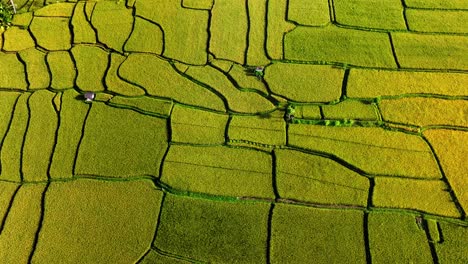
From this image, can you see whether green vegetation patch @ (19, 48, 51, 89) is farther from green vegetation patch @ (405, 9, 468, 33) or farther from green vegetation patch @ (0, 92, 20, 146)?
green vegetation patch @ (405, 9, 468, 33)

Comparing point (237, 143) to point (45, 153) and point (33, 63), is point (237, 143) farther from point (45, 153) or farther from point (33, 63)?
point (33, 63)

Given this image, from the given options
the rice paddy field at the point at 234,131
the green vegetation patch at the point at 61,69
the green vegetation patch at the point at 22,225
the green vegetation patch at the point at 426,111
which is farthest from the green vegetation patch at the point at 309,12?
the green vegetation patch at the point at 22,225

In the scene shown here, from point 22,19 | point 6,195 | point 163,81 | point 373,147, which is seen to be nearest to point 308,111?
point 373,147

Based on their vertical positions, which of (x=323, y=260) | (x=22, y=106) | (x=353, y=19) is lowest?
(x=323, y=260)

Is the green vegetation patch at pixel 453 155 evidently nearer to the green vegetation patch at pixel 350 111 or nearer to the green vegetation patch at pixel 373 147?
the green vegetation patch at pixel 373 147

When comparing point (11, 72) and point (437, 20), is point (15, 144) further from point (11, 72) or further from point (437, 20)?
point (437, 20)

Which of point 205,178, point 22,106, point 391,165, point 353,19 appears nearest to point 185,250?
point 205,178
